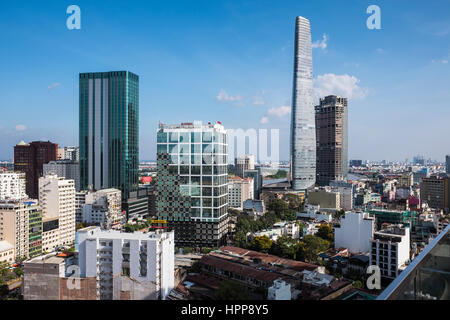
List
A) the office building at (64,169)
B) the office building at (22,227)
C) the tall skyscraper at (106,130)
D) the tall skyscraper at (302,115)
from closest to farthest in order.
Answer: the office building at (22,227)
the tall skyscraper at (106,130)
the office building at (64,169)
the tall skyscraper at (302,115)

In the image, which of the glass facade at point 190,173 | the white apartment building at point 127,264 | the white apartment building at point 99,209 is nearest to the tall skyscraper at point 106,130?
the white apartment building at point 99,209

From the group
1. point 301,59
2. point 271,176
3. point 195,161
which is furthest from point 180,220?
point 271,176

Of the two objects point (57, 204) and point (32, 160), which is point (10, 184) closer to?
point (32, 160)

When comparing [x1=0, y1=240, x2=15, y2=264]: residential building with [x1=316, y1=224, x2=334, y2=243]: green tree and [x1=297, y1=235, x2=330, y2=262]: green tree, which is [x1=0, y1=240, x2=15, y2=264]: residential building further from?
[x1=316, y1=224, x2=334, y2=243]: green tree

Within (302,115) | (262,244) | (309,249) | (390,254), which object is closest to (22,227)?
(262,244)

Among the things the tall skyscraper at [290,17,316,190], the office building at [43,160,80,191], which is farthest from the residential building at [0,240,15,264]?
the tall skyscraper at [290,17,316,190]

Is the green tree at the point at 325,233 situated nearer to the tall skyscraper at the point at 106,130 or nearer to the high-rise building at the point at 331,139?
the tall skyscraper at the point at 106,130
